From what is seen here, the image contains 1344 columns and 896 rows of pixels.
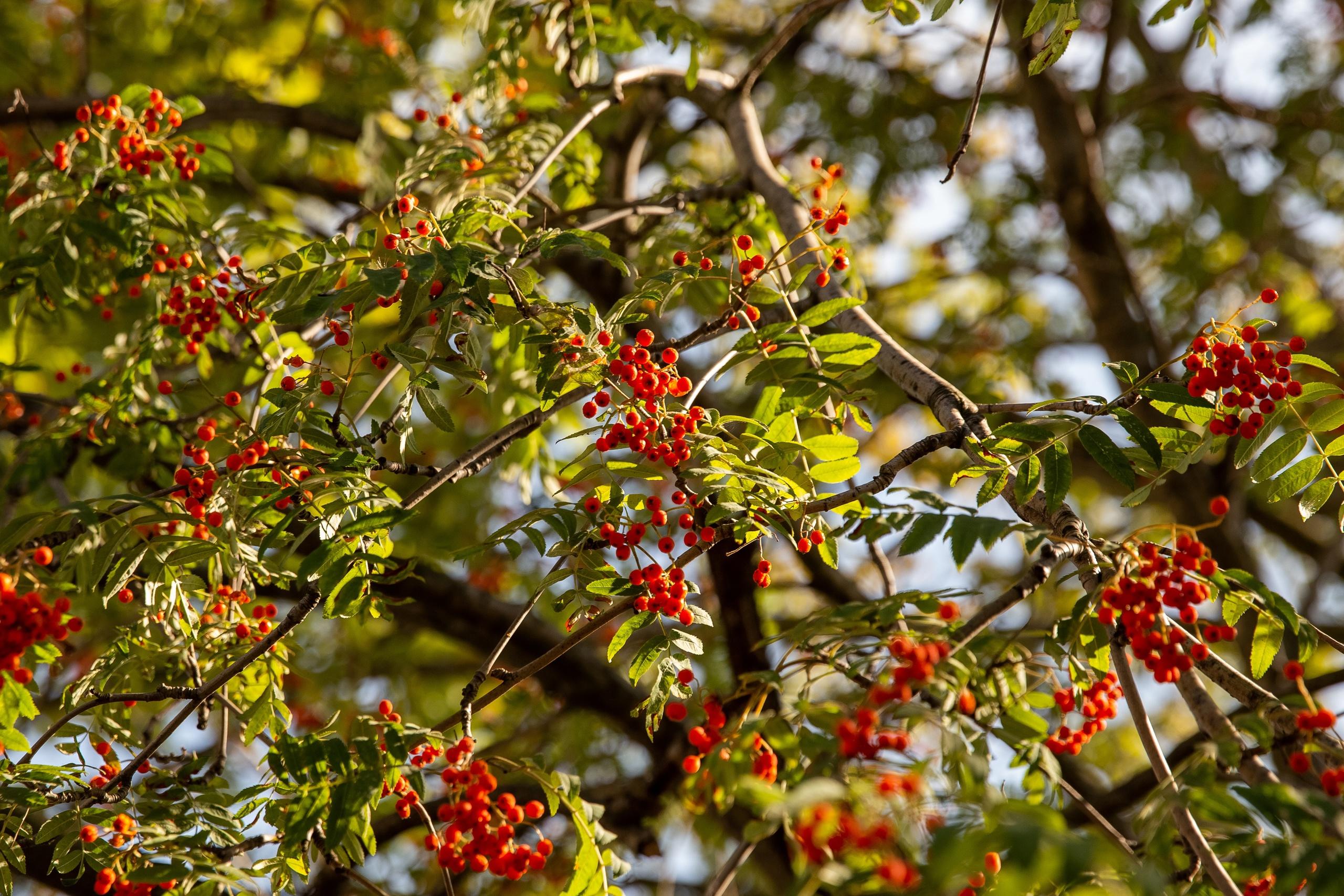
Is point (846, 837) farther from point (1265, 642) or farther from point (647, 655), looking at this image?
point (1265, 642)

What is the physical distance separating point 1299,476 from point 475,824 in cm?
208

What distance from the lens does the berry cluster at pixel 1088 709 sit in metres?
2.20

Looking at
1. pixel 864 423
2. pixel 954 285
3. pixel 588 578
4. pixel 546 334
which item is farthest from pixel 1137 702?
pixel 954 285

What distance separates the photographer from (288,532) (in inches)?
89.6

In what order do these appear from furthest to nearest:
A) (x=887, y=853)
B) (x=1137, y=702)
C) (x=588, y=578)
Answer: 1. (x=588, y=578)
2. (x=1137, y=702)
3. (x=887, y=853)

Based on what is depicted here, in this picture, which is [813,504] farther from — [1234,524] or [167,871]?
[1234,524]

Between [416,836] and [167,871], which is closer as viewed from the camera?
[167,871]

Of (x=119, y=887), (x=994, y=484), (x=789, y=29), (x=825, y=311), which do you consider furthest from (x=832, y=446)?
(x=119, y=887)

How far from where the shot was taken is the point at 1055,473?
2158 mm

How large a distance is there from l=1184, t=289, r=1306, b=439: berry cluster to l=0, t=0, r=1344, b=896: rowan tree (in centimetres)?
2

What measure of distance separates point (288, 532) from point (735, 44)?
5.64 metres

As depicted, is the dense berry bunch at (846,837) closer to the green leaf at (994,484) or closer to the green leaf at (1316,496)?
the green leaf at (994,484)

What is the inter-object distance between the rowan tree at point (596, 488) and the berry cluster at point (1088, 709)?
0.01 metres

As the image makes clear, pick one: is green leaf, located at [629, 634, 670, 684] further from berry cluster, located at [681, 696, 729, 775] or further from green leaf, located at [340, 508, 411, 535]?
green leaf, located at [340, 508, 411, 535]
